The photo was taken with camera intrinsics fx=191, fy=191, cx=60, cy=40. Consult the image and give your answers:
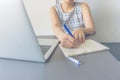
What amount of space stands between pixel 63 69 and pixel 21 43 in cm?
21

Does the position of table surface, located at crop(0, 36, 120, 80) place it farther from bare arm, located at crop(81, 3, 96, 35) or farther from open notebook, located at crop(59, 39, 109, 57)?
Result: bare arm, located at crop(81, 3, 96, 35)

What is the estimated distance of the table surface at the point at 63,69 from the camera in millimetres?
694

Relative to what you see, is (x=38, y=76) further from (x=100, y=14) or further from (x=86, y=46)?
(x=100, y=14)

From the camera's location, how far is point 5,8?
29.5 inches

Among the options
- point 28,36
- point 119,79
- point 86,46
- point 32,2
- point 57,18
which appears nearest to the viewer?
point 119,79

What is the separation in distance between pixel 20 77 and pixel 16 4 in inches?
10.7

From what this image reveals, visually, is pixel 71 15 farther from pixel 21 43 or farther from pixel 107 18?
pixel 21 43

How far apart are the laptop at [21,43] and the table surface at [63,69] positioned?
0.03 meters

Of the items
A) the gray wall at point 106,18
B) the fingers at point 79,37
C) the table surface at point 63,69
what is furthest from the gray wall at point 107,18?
the table surface at point 63,69

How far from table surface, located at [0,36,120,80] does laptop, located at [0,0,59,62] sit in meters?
0.03

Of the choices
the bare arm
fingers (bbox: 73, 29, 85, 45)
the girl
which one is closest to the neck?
the girl

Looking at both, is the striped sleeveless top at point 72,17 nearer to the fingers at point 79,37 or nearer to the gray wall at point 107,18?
the gray wall at point 107,18

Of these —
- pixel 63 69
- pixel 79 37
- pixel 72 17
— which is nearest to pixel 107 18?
pixel 72 17

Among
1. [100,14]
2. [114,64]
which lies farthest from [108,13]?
[114,64]
